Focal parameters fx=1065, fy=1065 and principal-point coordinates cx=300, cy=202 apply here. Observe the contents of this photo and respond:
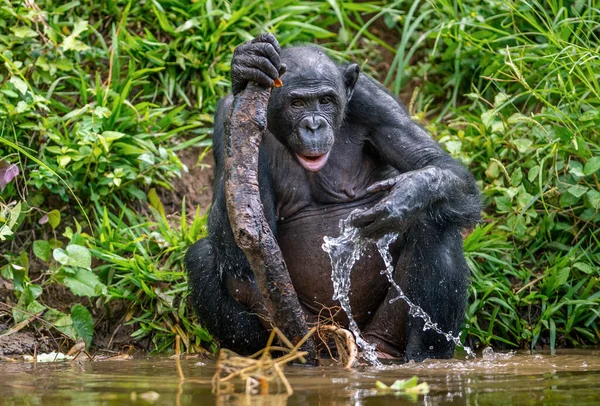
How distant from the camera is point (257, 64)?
530 centimetres

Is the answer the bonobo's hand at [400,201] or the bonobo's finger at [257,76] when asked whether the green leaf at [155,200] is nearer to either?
the bonobo's hand at [400,201]

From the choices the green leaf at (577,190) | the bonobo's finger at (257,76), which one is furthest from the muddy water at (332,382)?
the bonobo's finger at (257,76)

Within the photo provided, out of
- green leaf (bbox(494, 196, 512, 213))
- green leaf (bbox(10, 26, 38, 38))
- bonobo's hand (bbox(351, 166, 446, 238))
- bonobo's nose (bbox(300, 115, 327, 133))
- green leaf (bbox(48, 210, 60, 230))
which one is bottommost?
green leaf (bbox(48, 210, 60, 230))

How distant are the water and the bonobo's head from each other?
0.48 meters

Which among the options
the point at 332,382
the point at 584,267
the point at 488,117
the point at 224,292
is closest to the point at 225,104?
the point at 224,292

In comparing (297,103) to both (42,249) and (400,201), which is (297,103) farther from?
(42,249)

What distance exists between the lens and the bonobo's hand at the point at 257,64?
17.4ft

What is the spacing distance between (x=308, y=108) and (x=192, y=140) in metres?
2.33

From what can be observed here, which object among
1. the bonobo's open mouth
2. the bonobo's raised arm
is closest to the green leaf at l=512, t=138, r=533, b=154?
the bonobo's raised arm

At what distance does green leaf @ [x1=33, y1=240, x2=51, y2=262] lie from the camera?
696 cm

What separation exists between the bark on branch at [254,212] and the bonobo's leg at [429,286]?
35.6 inches

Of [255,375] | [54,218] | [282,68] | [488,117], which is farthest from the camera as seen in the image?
[488,117]

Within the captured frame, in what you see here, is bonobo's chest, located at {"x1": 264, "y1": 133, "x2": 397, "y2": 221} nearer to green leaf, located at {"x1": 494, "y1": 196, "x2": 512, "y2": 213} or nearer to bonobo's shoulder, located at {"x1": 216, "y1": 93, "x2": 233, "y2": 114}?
bonobo's shoulder, located at {"x1": 216, "y1": 93, "x2": 233, "y2": 114}

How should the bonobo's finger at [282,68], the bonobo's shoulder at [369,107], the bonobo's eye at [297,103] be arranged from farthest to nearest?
the bonobo's shoulder at [369,107]
the bonobo's eye at [297,103]
the bonobo's finger at [282,68]
